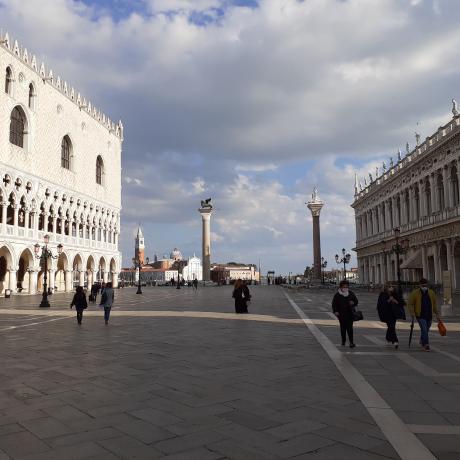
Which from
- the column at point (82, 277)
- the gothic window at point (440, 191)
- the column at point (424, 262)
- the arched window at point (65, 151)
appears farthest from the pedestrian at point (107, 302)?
the arched window at point (65, 151)

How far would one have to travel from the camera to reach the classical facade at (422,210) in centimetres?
3919

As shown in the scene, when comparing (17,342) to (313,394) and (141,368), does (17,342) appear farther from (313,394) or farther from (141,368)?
(313,394)

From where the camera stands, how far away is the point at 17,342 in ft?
38.6

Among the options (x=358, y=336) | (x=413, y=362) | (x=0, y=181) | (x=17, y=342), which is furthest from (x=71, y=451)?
(x=0, y=181)

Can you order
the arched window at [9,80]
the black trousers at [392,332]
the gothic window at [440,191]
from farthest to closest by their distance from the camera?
the gothic window at [440,191]
the arched window at [9,80]
the black trousers at [392,332]

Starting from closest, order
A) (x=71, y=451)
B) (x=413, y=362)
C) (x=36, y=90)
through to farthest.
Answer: (x=71, y=451), (x=413, y=362), (x=36, y=90)

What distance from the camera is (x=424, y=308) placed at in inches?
403

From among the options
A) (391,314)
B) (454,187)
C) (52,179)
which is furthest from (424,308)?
(52,179)

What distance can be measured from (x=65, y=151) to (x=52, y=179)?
6260mm

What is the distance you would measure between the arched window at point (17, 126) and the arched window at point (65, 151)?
8286 mm

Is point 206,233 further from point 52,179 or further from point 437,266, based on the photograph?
point 437,266

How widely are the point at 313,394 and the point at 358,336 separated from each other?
23.0ft

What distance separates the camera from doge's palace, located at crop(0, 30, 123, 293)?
1656 inches

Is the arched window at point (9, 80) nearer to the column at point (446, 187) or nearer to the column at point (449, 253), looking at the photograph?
the column at point (446, 187)
